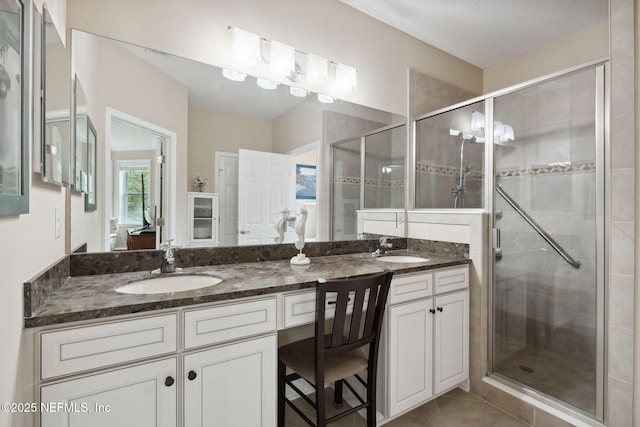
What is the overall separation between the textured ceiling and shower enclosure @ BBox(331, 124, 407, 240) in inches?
32.6

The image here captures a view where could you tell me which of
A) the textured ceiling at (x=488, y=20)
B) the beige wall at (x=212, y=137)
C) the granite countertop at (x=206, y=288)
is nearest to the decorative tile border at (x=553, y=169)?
the granite countertop at (x=206, y=288)

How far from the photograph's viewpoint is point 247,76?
1876mm

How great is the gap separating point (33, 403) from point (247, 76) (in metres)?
1.74

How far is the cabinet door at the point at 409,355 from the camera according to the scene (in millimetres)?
1732

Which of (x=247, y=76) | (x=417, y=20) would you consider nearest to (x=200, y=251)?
(x=247, y=76)

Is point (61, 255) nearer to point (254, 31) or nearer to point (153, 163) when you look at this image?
point (153, 163)

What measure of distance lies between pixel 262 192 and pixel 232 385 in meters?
1.11

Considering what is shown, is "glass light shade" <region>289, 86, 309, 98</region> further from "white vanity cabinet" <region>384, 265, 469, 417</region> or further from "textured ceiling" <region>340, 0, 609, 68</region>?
"white vanity cabinet" <region>384, 265, 469, 417</region>

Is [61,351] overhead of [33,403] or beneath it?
overhead

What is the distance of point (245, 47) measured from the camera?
1834mm

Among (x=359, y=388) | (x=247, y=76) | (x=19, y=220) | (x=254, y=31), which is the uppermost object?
(x=254, y=31)

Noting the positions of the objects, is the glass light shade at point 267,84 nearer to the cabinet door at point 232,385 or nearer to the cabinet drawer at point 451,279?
the cabinet door at point 232,385

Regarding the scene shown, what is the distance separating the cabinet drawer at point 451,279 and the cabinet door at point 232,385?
1.14m

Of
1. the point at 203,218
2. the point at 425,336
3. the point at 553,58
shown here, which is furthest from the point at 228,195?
the point at 553,58
